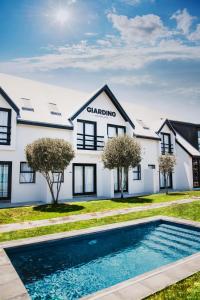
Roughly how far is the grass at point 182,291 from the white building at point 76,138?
1397cm

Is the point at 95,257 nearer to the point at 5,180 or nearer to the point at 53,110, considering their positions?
→ the point at 5,180

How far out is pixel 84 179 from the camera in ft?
68.1

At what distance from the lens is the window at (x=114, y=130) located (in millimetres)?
23219

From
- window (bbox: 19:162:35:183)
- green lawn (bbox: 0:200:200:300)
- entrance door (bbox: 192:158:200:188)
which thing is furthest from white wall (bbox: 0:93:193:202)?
green lawn (bbox: 0:200:200:300)

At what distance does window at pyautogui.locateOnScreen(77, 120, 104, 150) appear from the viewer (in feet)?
69.0

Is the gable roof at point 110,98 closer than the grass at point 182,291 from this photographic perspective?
No

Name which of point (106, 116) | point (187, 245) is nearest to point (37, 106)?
point (106, 116)

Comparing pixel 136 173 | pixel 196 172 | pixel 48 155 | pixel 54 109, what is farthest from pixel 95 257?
pixel 196 172

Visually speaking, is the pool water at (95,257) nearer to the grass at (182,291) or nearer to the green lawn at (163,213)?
the green lawn at (163,213)

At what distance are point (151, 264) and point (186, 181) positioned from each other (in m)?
22.7

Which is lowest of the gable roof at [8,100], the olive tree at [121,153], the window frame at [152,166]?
the window frame at [152,166]

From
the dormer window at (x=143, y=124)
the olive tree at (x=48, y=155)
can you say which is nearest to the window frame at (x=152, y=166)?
the dormer window at (x=143, y=124)

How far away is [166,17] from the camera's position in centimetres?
1122

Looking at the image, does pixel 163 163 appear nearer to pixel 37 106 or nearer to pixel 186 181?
pixel 186 181
